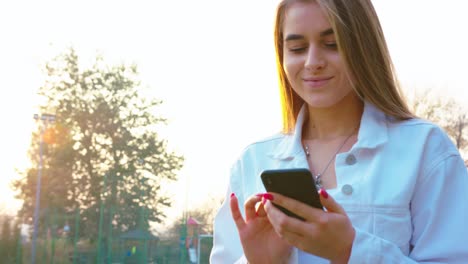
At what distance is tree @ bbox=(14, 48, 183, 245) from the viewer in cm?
2381

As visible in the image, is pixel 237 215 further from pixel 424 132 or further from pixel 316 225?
pixel 424 132

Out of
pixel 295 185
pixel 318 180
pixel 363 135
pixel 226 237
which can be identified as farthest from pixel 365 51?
pixel 226 237

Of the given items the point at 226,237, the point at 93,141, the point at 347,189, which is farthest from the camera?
the point at 93,141

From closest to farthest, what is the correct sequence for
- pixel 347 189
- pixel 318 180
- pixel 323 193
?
1. pixel 323 193
2. pixel 347 189
3. pixel 318 180

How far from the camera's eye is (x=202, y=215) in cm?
1998

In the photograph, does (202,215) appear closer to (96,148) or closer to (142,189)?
(142,189)

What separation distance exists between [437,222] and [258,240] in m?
0.36

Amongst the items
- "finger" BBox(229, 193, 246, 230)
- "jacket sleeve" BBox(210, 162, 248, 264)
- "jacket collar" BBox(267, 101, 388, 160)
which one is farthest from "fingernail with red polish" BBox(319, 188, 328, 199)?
"jacket sleeve" BBox(210, 162, 248, 264)

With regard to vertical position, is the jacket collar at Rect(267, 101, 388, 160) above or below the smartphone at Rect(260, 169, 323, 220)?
above

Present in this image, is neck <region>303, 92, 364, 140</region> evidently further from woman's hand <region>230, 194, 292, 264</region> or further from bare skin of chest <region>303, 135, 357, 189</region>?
woman's hand <region>230, 194, 292, 264</region>

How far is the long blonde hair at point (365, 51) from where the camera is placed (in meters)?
1.39

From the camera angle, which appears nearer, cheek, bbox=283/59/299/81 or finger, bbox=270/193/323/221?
finger, bbox=270/193/323/221

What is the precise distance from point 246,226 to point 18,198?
23878 mm

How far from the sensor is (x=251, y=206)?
4.15ft
